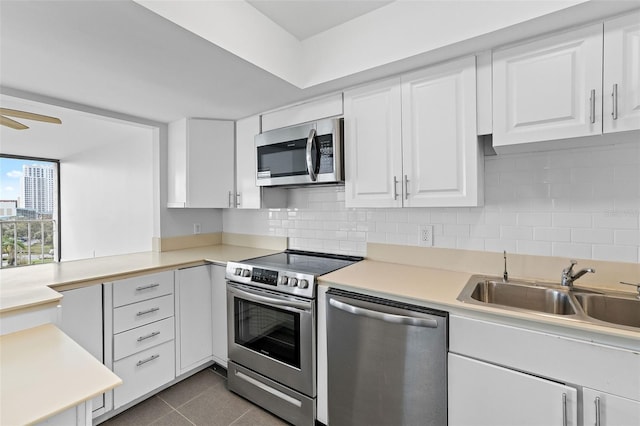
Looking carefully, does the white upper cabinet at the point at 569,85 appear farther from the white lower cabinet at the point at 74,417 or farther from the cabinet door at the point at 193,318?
the cabinet door at the point at 193,318

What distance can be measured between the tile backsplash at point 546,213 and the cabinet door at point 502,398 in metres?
0.79

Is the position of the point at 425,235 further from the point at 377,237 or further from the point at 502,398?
the point at 502,398

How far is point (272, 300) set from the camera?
195 centimetres

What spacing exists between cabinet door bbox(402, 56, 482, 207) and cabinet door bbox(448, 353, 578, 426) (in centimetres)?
84

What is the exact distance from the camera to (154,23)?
4.33ft

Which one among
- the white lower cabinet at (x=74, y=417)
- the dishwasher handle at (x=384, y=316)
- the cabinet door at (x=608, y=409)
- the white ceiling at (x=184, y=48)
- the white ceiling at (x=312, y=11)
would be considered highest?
the white ceiling at (x=312, y=11)

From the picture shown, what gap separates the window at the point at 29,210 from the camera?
438 centimetres

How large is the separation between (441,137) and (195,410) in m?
2.38

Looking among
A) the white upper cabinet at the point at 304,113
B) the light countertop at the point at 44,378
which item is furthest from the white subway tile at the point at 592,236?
the light countertop at the point at 44,378

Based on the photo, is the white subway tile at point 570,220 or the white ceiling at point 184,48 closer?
the white ceiling at point 184,48

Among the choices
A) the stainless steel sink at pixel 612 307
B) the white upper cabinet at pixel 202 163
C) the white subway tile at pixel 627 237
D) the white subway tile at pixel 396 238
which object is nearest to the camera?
the stainless steel sink at pixel 612 307

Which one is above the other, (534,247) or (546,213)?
(546,213)

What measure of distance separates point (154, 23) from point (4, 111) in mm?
938

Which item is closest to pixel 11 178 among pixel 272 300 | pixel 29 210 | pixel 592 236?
pixel 29 210
